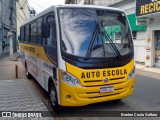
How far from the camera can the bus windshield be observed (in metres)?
5.88

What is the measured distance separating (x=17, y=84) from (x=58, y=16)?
5.10m

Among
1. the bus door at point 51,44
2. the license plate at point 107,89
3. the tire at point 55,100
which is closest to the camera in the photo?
the license plate at point 107,89

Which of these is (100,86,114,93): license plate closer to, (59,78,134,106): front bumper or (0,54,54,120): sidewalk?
(59,78,134,106): front bumper

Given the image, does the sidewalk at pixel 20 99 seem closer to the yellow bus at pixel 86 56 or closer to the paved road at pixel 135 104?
the paved road at pixel 135 104

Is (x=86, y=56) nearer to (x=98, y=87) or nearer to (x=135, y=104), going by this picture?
(x=98, y=87)

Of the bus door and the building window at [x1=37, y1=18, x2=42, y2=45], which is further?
the building window at [x1=37, y1=18, x2=42, y2=45]

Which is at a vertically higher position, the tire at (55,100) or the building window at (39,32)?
the building window at (39,32)

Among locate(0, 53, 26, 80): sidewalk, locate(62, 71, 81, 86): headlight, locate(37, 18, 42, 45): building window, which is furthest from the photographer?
locate(0, 53, 26, 80): sidewalk

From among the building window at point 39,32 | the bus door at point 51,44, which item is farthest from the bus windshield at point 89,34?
the building window at point 39,32

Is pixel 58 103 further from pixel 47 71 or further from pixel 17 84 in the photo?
pixel 17 84

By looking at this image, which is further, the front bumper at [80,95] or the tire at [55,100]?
the tire at [55,100]

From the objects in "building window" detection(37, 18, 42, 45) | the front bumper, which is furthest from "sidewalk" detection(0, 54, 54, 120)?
"building window" detection(37, 18, 42, 45)

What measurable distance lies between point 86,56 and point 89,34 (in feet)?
2.00

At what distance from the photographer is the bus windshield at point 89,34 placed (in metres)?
5.88
